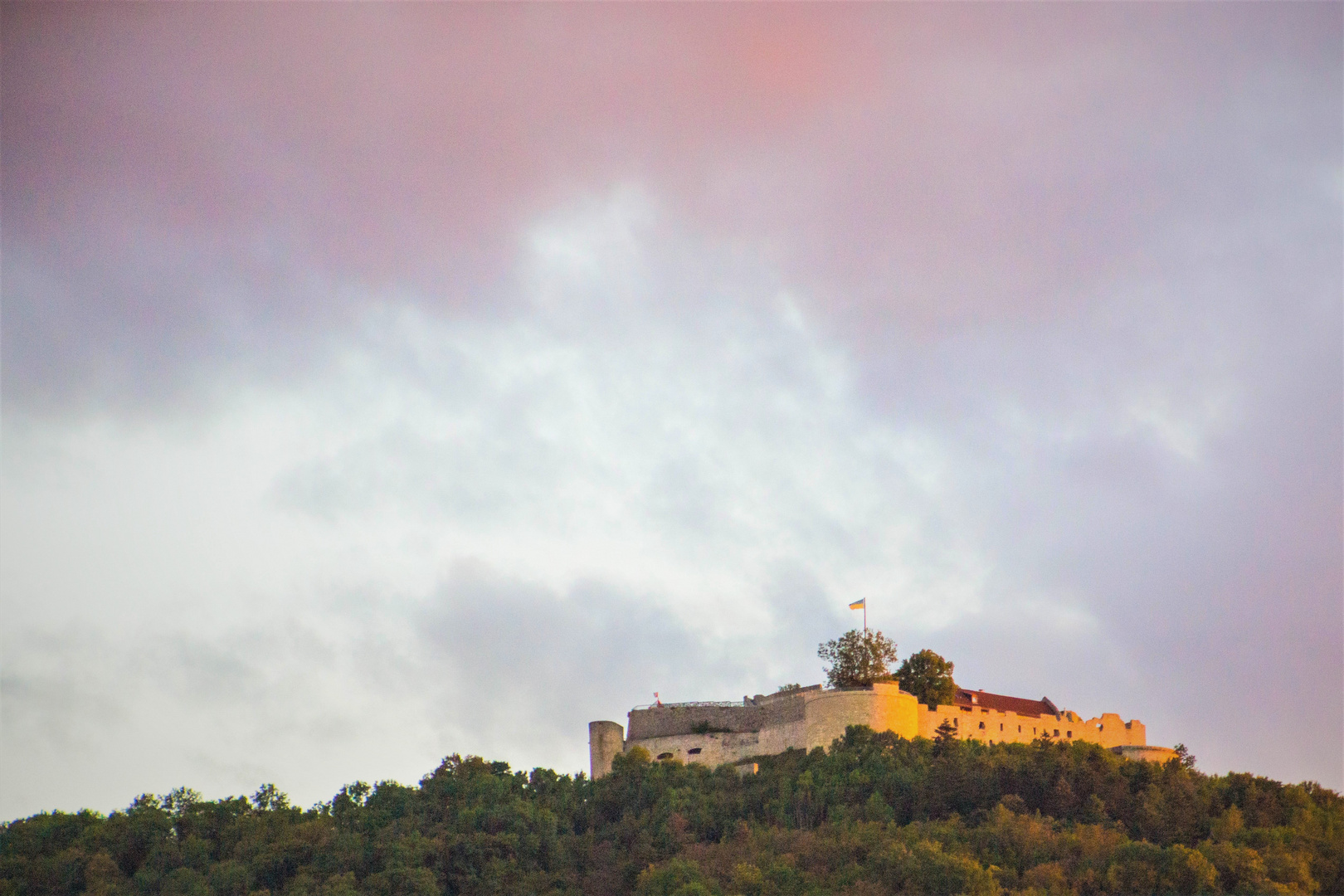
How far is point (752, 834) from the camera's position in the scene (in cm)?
6112

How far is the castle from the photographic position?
68.9 meters

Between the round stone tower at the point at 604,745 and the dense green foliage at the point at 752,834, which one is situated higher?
the round stone tower at the point at 604,745

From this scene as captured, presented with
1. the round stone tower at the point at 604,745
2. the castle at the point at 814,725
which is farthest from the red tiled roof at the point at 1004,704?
the round stone tower at the point at 604,745

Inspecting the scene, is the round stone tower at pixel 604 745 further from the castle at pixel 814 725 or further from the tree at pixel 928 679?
the tree at pixel 928 679

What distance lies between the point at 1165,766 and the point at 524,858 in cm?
2672

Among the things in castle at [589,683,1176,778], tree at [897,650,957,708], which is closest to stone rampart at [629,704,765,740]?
castle at [589,683,1176,778]

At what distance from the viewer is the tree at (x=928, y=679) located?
2837 inches

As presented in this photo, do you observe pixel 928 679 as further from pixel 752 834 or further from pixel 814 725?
pixel 752 834

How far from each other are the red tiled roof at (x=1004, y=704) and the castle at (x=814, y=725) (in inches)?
5.0

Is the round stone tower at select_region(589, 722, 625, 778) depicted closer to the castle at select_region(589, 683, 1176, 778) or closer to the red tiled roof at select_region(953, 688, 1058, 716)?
the castle at select_region(589, 683, 1176, 778)

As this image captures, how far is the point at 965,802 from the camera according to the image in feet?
200

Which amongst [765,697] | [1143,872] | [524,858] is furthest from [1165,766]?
[524,858]

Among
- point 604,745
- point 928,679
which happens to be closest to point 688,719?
point 604,745

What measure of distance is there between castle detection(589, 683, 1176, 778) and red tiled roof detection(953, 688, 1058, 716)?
13 centimetres
